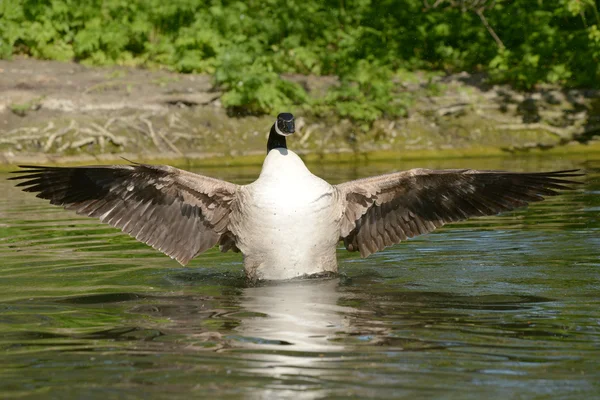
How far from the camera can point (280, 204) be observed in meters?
7.91

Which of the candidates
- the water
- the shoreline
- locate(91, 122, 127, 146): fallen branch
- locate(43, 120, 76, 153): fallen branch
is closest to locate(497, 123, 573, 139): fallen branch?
the shoreline

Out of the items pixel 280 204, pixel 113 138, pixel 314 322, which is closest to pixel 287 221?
pixel 280 204

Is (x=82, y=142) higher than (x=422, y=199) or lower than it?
higher

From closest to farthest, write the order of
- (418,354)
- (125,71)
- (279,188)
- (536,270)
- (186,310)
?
(418,354)
(186,310)
(279,188)
(536,270)
(125,71)

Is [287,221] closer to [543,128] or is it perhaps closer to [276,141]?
[276,141]

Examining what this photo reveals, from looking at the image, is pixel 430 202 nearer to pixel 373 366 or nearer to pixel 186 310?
pixel 186 310

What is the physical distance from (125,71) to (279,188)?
42.3ft

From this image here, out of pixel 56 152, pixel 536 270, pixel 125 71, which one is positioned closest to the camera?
pixel 536 270

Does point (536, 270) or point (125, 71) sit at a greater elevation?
point (125, 71)

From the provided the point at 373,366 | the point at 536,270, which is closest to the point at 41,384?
the point at 373,366

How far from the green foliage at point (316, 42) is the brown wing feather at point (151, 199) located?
10343 mm

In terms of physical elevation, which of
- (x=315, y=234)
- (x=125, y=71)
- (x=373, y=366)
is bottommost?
(x=373, y=366)

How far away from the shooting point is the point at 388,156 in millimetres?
18875

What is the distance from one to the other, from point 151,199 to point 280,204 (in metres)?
1.30
